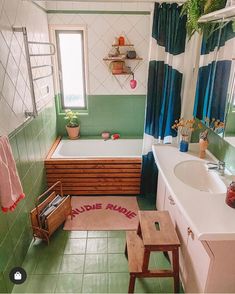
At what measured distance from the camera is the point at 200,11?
2.06 meters

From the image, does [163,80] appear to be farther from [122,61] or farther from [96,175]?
[96,175]

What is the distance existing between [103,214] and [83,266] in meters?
0.71

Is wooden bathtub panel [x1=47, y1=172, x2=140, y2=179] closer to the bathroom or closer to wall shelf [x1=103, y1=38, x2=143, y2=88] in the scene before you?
the bathroom

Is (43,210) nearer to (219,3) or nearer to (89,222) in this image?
(89,222)

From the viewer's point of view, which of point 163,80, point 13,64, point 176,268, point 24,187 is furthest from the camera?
point 163,80

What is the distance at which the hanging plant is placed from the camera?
1971 millimetres

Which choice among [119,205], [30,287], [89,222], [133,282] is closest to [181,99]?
[119,205]

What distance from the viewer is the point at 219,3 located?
196 cm

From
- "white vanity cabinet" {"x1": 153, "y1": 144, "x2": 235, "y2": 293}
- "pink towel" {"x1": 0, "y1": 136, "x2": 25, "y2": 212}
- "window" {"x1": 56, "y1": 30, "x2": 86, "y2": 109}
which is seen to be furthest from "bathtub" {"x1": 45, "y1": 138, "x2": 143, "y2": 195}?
"pink towel" {"x1": 0, "y1": 136, "x2": 25, "y2": 212}

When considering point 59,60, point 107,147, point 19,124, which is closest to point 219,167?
point 19,124

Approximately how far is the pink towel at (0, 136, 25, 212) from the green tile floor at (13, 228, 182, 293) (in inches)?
32.3

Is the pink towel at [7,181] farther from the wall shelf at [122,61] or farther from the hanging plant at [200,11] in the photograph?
the wall shelf at [122,61]

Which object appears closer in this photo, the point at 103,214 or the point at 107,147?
the point at 103,214

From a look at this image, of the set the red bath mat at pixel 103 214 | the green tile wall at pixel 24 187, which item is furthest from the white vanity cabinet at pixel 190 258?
the green tile wall at pixel 24 187
